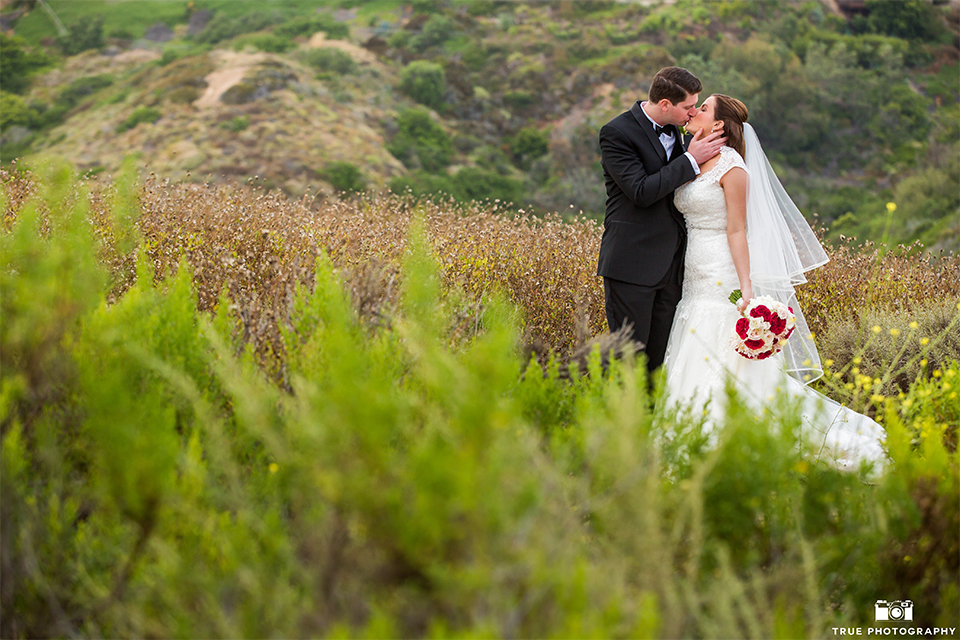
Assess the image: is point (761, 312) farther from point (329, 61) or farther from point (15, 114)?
point (15, 114)

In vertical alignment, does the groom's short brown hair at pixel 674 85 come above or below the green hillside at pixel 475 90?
above

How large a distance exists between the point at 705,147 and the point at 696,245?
1.83ft

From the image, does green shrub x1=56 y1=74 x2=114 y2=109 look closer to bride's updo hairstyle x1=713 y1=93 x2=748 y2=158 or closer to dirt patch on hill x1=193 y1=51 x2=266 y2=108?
dirt patch on hill x1=193 y1=51 x2=266 y2=108

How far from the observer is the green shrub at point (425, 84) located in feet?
113

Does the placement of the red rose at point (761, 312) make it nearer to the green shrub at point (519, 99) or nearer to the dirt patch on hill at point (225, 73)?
the dirt patch on hill at point (225, 73)

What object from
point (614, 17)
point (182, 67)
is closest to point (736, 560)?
point (182, 67)

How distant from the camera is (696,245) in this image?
4062mm

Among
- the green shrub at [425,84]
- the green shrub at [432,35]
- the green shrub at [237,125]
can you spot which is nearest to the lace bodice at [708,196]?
the green shrub at [237,125]

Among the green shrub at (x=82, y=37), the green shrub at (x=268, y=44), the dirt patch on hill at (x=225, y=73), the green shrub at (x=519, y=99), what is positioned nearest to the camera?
the dirt patch on hill at (x=225, y=73)

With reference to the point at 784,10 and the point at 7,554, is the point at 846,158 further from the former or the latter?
the point at 7,554

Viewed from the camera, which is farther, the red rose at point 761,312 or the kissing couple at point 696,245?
the kissing couple at point 696,245

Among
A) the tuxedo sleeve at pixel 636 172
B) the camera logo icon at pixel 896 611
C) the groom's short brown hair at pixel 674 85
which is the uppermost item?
the groom's short brown hair at pixel 674 85

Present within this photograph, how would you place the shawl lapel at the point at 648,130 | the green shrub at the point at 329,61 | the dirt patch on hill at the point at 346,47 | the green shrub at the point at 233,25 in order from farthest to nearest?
the green shrub at the point at 233,25 → the dirt patch on hill at the point at 346,47 → the green shrub at the point at 329,61 → the shawl lapel at the point at 648,130

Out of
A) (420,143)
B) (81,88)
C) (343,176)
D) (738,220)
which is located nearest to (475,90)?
(420,143)
